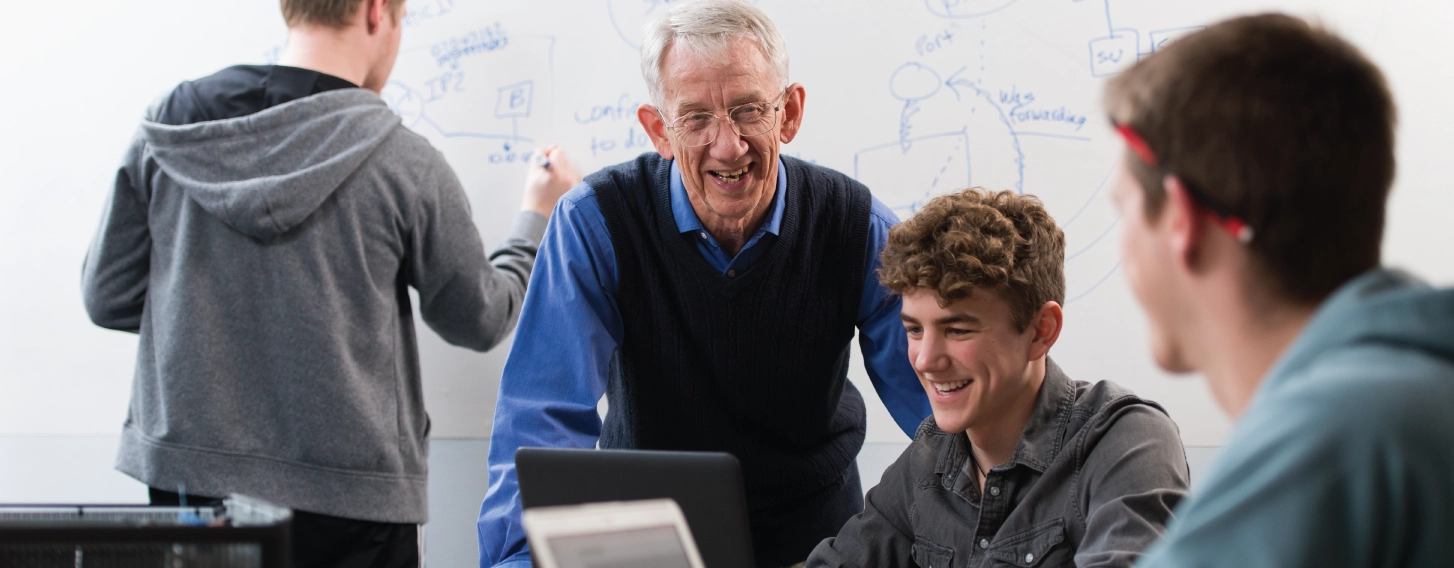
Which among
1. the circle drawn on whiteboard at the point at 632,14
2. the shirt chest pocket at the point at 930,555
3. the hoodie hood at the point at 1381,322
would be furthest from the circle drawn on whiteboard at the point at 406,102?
the hoodie hood at the point at 1381,322

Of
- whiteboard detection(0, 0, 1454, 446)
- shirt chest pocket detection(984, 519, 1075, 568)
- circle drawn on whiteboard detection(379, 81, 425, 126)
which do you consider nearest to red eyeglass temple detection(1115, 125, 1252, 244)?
shirt chest pocket detection(984, 519, 1075, 568)

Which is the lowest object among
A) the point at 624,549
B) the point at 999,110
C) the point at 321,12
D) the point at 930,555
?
the point at 930,555

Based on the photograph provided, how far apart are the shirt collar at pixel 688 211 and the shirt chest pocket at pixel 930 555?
1.78ft

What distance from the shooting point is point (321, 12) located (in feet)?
6.26

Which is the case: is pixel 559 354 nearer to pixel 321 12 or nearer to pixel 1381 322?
pixel 321 12

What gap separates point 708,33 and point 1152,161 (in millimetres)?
970

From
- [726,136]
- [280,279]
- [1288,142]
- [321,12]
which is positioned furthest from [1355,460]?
[321,12]

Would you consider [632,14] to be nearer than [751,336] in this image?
No

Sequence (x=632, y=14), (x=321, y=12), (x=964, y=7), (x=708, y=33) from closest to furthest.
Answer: (x=708, y=33)
(x=321, y=12)
(x=964, y=7)
(x=632, y=14)

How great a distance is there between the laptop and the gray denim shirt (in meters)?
0.38

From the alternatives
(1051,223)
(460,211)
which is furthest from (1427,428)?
(460,211)

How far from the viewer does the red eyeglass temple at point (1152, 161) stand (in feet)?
2.39

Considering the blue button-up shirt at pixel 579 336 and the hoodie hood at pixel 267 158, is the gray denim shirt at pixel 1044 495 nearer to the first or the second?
the blue button-up shirt at pixel 579 336

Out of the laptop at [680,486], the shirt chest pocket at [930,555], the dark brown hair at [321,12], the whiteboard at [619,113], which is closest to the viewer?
the laptop at [680,486]
